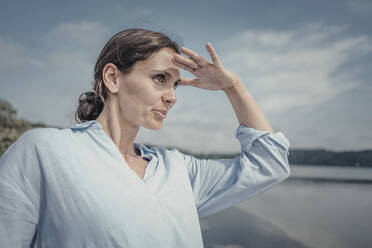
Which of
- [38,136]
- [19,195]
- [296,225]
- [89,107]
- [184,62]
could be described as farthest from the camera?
[296,225]

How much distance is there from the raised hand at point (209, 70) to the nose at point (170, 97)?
0.60ft

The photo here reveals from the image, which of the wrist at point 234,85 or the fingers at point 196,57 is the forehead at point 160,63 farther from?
the wrist at point 234,85

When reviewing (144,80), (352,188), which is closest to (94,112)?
(144,80)

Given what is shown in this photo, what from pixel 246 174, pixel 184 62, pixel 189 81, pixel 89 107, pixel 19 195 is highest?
pixel 184 62

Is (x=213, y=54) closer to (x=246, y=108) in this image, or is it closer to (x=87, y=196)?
(x=246, y=108)

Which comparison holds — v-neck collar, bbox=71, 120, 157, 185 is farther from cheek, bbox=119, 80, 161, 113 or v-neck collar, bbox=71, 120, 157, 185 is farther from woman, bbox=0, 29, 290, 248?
cheek, bbox=119, 80, 161, 113

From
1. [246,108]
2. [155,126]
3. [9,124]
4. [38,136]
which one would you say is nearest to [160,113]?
[155,126]

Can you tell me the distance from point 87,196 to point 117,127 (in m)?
0.52

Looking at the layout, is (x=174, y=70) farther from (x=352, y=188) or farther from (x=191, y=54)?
(x=352, y=188)

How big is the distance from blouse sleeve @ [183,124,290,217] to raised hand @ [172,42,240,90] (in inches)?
12.5

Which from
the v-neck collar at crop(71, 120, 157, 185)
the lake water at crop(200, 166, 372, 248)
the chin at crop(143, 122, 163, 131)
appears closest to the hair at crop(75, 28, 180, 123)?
the v-neck collar at crop(71, 120, 157, 185)

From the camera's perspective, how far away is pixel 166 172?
5.39ft

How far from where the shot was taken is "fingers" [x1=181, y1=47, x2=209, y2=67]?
1.70 m

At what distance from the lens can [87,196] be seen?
1.25m
